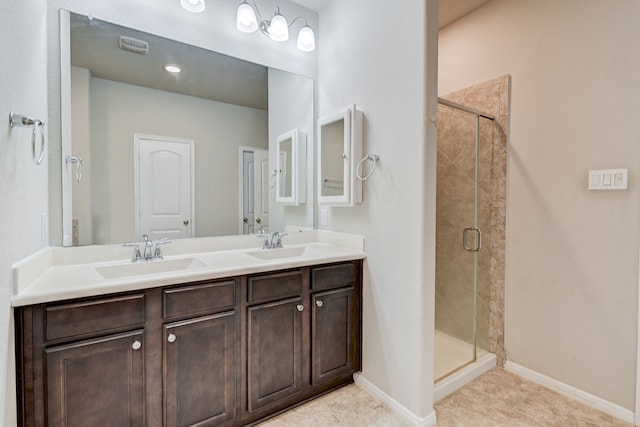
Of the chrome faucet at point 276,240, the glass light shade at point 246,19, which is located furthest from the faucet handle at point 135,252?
the glass light shade at point 246,19

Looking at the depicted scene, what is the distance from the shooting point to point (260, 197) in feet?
7.21

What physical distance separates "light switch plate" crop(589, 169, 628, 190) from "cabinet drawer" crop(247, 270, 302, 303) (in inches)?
71.1

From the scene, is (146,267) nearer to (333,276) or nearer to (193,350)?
(193,350)

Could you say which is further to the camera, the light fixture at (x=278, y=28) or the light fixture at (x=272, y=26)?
the light fixture at (x=278, y=28)

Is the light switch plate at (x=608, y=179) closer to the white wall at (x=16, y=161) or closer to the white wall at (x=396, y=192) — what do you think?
the white wall at (x=396, y=192)

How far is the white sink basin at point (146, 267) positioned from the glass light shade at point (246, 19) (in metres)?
1.55

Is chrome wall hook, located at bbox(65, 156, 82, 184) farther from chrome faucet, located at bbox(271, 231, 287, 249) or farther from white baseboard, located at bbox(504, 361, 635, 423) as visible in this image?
white baseboard, located at bbox(504, 361, 635, 423)

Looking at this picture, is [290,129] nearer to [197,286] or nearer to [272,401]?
[197,286]

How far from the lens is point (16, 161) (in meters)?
1.13

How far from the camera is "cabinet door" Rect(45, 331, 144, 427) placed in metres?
1.14

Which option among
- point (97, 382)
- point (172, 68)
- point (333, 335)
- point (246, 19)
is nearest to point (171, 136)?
point (172, 68)

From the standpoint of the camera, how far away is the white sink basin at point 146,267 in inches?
60.6

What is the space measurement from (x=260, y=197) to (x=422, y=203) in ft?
3.75

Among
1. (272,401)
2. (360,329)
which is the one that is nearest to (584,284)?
(360,329)
